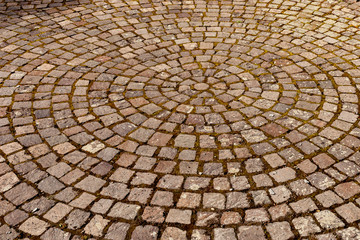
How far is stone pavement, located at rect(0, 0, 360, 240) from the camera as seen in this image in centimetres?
332

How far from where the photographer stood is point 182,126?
4473 mm

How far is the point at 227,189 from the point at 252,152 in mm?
643

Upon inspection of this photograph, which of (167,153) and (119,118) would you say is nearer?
(167,153)

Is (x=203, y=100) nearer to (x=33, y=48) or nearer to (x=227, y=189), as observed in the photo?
(x=227, y=189)

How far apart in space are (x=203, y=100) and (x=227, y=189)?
66.0 inches

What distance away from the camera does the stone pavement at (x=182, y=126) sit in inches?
131

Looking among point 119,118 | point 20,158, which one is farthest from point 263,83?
point 20,158

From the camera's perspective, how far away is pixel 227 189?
3.57 m

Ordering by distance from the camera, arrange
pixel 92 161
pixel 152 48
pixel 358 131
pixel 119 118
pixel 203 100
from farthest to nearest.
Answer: pixel 152 48 < pixel 203 100 < pixel 119 118 < pixel 358 131 < pixel 92 161

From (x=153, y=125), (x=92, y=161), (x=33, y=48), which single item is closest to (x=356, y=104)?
(x=153, y=125)

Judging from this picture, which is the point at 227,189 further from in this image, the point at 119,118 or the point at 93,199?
the point at 119,118

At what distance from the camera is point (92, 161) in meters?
3.98

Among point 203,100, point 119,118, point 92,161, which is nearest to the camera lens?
point 92,161

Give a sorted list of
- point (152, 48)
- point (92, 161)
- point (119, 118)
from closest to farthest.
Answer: point (92, 161), point (119, 118), point (152, 48)
